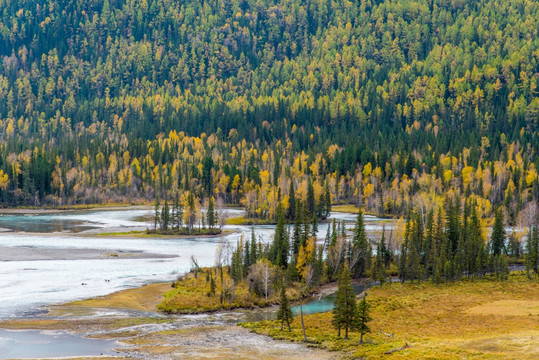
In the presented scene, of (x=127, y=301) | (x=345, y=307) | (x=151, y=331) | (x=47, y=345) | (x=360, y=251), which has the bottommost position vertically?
(x=151, y=331)

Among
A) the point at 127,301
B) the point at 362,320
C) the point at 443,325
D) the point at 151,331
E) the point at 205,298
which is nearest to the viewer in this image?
the point at 362,320

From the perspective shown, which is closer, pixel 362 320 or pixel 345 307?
pixel 362 320

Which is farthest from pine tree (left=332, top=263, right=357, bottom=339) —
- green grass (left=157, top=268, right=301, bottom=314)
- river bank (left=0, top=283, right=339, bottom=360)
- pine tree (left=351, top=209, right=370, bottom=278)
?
pine tree (left=351, top=209, right=370, bottom=278)

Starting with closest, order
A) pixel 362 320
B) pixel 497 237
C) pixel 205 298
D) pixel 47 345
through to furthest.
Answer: pixel 47 345 → pixel 362 320 → pixel 205 298 → pixel 497 237

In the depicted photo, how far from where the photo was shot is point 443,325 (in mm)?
79938

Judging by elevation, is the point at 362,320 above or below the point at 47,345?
above

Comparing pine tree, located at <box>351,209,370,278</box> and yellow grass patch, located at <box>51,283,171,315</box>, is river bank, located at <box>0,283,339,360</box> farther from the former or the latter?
pine tree, located at <box>351,209,370,278</box>

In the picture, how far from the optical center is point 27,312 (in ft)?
271

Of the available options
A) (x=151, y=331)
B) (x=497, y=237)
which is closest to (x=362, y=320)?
(x=151, y=331)

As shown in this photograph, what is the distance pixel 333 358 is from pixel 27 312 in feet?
136

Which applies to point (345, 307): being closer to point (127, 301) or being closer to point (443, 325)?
point (443, 325)

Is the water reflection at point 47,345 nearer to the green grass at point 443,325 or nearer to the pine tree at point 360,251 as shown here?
the green grass at point 443,325

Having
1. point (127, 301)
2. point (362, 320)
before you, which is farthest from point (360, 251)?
point (127, 301)

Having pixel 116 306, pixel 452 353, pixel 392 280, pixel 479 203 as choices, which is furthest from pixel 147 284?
pixel 479 203
